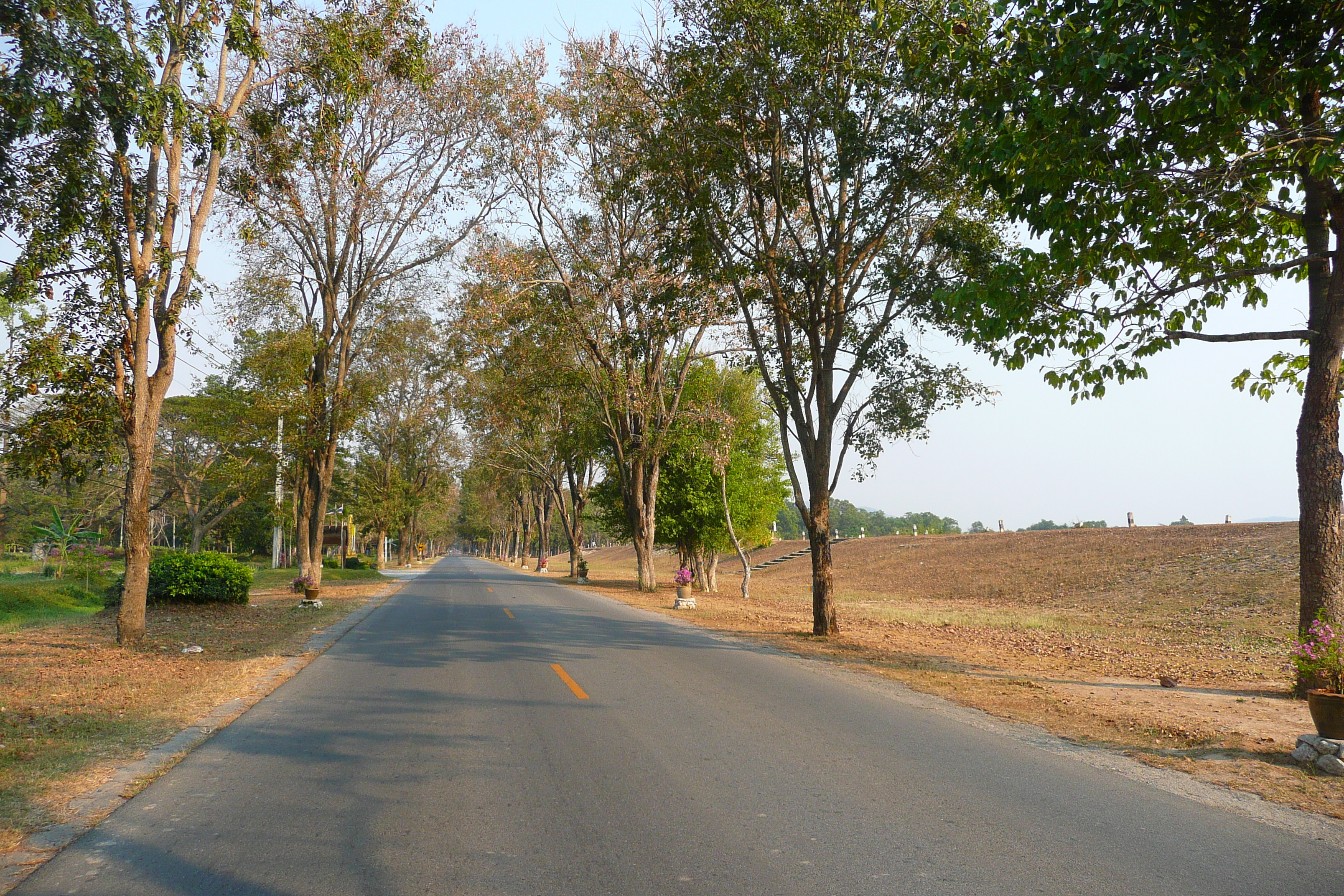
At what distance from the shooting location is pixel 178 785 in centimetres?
609

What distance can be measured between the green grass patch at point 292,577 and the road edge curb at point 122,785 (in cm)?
2102

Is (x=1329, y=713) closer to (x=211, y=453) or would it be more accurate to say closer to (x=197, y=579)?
(x=197, y=579)

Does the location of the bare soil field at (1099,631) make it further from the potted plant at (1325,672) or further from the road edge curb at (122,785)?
the road edge curb at (122,785)

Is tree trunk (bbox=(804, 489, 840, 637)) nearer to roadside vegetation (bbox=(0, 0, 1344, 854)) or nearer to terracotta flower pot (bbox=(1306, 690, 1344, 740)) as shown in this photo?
roadside vegetation (bbox=(0, 0, 1344, 854))

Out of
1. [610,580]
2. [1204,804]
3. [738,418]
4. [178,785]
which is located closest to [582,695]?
[178,785]

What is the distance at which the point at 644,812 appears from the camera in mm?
5477

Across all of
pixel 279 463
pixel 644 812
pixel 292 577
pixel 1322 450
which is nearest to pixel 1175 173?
pixel 1322 450

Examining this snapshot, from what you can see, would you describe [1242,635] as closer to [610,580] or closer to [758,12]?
[758,12]

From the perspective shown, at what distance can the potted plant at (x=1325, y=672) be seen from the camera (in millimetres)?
7070

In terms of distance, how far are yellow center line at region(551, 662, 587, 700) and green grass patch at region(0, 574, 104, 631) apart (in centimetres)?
1114

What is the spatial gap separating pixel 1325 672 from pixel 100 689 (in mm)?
12389

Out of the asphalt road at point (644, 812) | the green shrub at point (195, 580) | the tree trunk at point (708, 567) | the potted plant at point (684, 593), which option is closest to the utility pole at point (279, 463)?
the green shrub at point (195, 580)

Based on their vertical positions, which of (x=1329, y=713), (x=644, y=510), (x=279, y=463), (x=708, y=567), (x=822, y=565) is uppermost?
(x=279, y=463)

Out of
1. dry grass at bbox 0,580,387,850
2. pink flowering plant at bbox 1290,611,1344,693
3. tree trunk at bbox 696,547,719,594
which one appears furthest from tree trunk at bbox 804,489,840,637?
tree trunk at bbox 696,547,719,594
